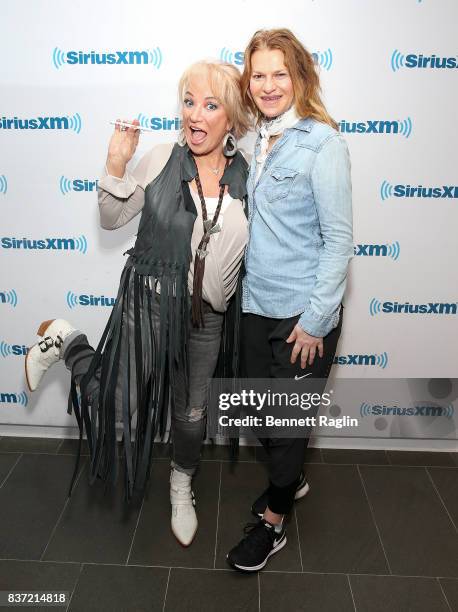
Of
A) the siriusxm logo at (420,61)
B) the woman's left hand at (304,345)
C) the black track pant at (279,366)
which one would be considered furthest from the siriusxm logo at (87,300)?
the siriusxm logo at (420,61)

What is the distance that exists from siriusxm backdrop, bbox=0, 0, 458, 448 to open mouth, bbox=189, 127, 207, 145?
1.26ft

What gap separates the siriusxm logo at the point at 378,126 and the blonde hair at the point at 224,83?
509 millimetres

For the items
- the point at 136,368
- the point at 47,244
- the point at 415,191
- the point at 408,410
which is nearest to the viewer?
the point at 136,368

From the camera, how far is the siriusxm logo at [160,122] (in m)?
→ 1.90

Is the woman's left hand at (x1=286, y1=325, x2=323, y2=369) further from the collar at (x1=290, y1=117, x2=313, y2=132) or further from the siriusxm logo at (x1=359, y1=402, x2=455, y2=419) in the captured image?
the siriusxm logo at (x1=359, y1=402, x2=455, y2=419)

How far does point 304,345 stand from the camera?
5.06 ft

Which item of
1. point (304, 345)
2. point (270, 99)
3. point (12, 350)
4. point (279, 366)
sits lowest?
point (12, 350)

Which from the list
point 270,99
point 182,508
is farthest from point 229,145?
point 182,508

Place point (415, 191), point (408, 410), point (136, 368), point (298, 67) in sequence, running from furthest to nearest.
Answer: point (408, 410) → point (415, 191) → point (136, 368) → point (298, 67)

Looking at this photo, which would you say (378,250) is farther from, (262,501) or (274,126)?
(262,501)

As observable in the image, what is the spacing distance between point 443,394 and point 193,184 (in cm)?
145

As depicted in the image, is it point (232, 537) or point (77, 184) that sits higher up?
point (77, 184)

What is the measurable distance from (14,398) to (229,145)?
1473 mm

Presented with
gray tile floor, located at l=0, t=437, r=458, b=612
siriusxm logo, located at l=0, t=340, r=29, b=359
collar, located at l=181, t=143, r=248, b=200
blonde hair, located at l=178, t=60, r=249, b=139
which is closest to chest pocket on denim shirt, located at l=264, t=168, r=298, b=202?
collar, located at l=181, t=143, r=248, b=200
